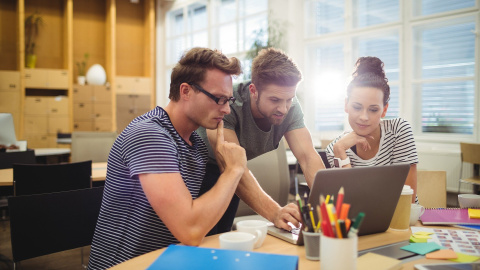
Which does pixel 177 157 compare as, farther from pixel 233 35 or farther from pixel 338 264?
pixel 233 35

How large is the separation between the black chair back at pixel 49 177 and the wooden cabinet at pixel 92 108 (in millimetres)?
6283

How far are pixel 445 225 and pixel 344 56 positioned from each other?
15.8 feet

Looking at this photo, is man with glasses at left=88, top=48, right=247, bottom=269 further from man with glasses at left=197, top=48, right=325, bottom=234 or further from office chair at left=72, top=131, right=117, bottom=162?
office chair at left=72, top=131, right=117, bottom=162

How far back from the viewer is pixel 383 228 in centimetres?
128

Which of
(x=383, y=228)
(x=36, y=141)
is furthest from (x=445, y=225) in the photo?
(x=36, y=141)

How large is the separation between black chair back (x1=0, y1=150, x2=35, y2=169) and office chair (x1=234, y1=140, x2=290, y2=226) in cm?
189

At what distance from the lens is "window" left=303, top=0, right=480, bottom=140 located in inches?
189

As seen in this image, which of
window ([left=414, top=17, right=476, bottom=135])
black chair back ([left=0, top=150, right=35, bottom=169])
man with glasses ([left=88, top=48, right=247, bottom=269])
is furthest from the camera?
window ([left=414, top=17, right=476, bottom=135])

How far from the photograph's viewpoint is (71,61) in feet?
28.0

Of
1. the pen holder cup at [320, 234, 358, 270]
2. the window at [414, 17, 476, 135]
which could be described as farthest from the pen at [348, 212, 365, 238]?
the window at [414, 17, 476, 135]

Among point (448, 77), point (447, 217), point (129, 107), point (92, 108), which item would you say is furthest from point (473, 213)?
point (129, 107)

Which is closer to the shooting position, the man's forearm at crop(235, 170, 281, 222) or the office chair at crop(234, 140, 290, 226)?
the man's forearm at crop(235, 170, 281, 222)

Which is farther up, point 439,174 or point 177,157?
point 177,157

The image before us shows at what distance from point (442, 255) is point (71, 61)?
8802 millimetres
